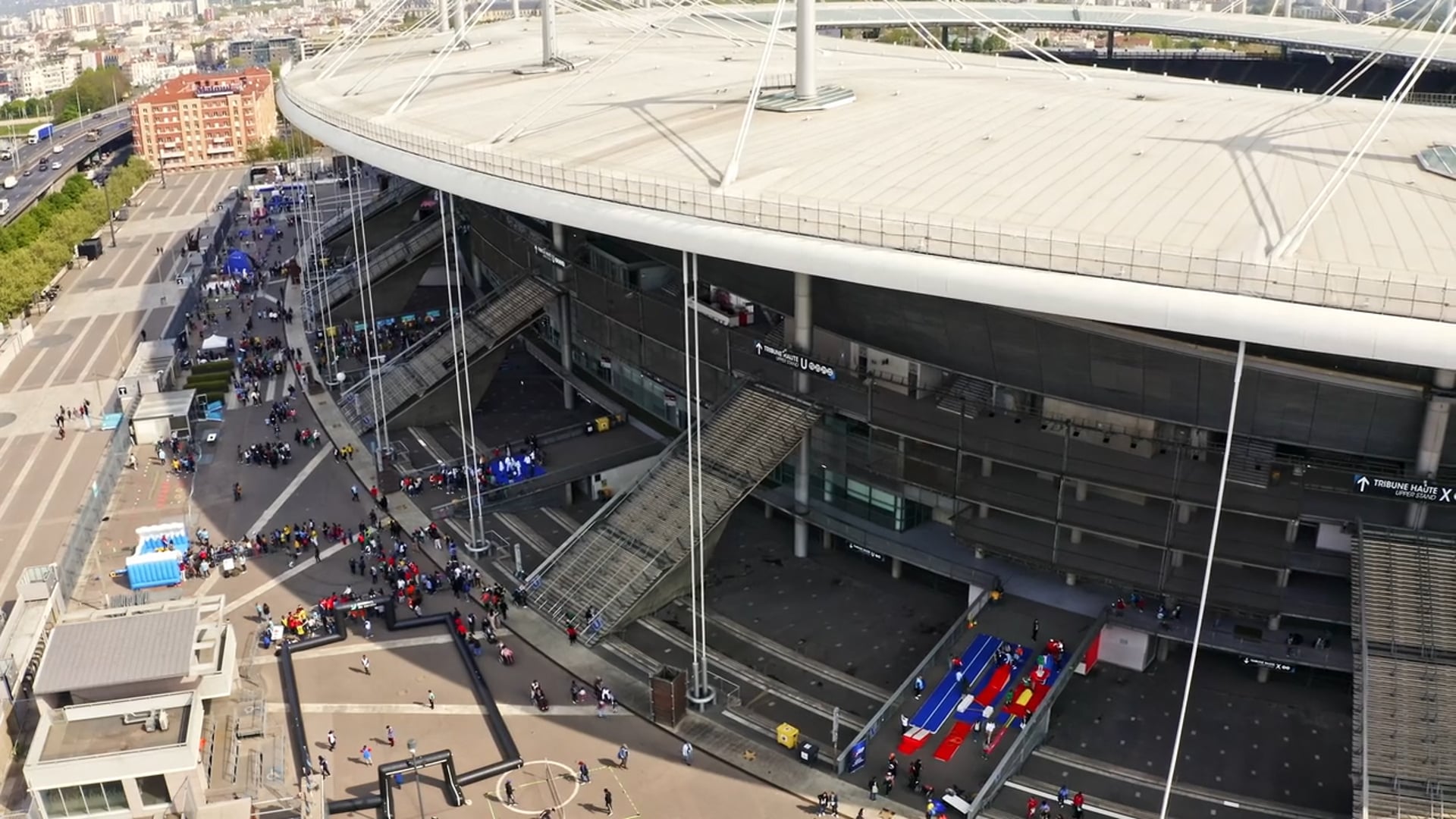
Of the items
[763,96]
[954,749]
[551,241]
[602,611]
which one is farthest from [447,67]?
[954,749]

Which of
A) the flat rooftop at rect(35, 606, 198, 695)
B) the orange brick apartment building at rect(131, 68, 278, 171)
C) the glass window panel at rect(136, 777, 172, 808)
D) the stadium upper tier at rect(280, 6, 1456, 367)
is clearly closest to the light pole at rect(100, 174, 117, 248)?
the orange brick apartment building at rect(131, 68, 278, 171)

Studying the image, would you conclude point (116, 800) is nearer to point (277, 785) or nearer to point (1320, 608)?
point (277, 785)

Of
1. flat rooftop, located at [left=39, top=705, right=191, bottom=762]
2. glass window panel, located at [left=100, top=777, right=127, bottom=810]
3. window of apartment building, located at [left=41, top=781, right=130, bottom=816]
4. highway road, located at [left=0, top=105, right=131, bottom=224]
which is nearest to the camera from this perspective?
window of apartment building, located at [left=41, top=781, right=130, bottom=816]

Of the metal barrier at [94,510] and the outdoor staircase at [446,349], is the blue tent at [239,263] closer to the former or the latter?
the metal barrier at [94,510]

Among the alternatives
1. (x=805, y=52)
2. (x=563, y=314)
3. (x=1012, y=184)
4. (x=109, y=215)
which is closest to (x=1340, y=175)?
(x=1012, y=184)

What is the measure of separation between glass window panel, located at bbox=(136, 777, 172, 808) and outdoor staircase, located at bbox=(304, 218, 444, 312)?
4669 cm

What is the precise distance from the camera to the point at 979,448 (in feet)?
137

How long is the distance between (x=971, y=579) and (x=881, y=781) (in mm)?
10255

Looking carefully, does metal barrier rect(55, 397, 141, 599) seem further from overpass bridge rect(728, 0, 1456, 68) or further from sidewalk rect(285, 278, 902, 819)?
overpass bridge rect(728, 0, 1456, 68)

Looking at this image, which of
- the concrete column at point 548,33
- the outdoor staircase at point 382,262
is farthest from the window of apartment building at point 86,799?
the outdoor staircase at point 382,262

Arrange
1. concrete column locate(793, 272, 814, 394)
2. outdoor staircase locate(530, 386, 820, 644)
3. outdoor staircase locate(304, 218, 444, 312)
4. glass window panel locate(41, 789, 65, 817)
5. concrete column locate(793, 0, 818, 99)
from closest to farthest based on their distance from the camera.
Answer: glass window panel locate(41, 789, 65, 817), outdoor staircase locate(530, 386, 820, 644), concrete column locate(793, 272, 814, 394), concrete column locate(793, 0, 818, 99), outdoor staircase locate(304, 218, 444, 312)

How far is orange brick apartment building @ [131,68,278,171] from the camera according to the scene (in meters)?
157

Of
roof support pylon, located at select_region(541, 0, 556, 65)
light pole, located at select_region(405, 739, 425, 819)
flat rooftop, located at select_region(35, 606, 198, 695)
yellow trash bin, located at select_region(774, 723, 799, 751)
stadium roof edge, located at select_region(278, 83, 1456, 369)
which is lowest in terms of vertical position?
light pole, located at select_region(405, 739, 425, 819)

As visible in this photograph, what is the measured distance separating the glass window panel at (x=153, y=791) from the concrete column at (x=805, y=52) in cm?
3377
